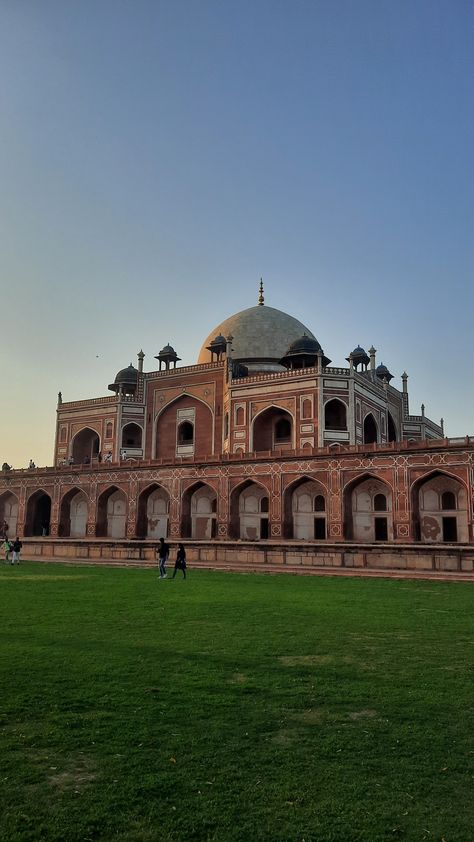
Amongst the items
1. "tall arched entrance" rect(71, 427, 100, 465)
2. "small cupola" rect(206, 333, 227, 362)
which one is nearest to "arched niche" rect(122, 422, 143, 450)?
"tall arched entrance" rect(71, 427, 100, 465)

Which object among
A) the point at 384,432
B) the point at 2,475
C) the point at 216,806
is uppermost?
the point at 384,432

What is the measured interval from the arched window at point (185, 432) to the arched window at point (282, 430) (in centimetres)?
590

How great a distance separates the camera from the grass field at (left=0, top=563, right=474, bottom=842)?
2.98 metres

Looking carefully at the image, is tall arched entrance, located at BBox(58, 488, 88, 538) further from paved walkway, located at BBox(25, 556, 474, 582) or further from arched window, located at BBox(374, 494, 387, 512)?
arched window, located at BBox(374, 494, 387, 512)

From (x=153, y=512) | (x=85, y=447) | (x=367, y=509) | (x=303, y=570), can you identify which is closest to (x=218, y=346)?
(x=85, y=447)

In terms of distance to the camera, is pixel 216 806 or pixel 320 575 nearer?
pixel 216 806

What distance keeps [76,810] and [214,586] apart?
1075 cm

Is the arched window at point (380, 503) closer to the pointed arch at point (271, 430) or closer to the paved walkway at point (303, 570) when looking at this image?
the pointed arch at point (271, 430)

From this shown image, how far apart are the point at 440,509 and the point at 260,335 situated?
66.7 ft

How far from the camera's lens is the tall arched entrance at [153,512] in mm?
33525

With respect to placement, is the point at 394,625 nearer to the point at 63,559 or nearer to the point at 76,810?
the point at 76,810

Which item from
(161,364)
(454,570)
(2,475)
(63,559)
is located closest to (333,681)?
(454,570)

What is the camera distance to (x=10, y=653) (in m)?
6.19

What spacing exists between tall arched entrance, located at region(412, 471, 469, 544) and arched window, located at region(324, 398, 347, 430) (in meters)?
7.94
